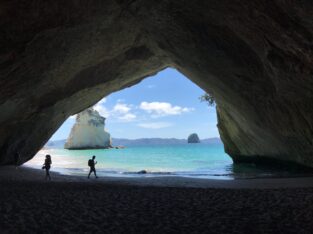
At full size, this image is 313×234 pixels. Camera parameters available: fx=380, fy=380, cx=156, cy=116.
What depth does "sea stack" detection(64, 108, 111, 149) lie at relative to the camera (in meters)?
110

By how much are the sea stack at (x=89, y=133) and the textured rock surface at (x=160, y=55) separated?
86.8m

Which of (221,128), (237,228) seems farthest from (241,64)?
(221,128)

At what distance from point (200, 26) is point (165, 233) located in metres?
8.36

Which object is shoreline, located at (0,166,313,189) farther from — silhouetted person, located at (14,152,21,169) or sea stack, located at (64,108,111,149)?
sea stack, located at (64,108,111,149)

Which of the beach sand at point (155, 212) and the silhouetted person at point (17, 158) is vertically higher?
the silhouetted person at point (17, 158)

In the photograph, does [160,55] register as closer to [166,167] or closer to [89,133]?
[166,167]

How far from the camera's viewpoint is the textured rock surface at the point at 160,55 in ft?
34.1

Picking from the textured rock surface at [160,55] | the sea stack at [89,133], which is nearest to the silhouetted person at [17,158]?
the textured rock surface at [160,55]

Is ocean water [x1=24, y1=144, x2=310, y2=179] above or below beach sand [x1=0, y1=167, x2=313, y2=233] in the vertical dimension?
above

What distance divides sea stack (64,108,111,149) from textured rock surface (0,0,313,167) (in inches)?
3417

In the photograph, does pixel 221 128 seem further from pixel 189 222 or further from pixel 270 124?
pixel 189 222

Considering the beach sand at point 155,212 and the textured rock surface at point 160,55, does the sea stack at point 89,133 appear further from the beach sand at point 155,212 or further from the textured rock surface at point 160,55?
the beach sand at point 155,212

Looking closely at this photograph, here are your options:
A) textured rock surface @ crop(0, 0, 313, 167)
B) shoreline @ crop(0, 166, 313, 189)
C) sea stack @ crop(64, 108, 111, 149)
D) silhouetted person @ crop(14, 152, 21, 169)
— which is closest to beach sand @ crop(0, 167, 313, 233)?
shoreline @ crop(0, 166, 313, 189)

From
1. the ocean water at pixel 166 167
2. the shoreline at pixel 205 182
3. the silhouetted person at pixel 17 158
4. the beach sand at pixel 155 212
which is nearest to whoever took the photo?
the beach sand at pixel 155 212
